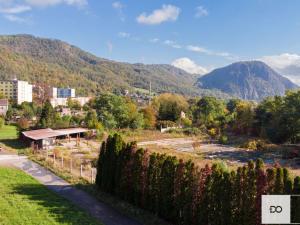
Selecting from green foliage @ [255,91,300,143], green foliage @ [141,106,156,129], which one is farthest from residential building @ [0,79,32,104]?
green foliage @ [255,91,300,143]

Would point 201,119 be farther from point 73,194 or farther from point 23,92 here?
point 23,92

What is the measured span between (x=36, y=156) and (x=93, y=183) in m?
9.87

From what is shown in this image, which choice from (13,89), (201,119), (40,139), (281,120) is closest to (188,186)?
(40,139)

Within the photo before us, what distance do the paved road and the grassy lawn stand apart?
473mm

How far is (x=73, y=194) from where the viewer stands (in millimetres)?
16969

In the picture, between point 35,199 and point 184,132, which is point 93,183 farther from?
point 184,132

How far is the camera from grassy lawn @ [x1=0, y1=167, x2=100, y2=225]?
504 inches

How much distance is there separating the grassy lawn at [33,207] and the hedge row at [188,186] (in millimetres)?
2384

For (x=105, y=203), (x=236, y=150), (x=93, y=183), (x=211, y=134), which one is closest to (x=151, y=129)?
(x=211, y=134)

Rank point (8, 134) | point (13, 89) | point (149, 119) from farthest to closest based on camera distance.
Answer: point (13, 89) < point (149, 119) < point (8, 134)

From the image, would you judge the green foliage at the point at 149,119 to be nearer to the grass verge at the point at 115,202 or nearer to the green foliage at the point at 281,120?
the green foliage at the point at 281,120

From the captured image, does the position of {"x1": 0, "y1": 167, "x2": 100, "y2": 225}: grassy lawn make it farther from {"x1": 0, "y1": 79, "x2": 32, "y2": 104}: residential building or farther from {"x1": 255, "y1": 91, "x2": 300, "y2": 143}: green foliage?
{"x1": 0, "y1": 79, "x2": 32, "y2": 104}: residential building

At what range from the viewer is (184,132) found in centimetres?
5097

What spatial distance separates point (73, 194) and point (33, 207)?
2.95m
